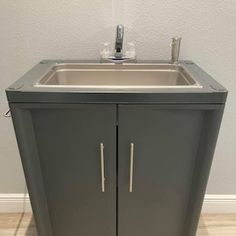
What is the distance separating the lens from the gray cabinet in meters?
0.88

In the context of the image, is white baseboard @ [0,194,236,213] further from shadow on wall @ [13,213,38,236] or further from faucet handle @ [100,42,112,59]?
faucet handle @ [100,42,112,59]

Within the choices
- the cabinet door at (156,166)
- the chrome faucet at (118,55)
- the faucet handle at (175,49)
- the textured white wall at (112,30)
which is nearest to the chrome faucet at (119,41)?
the chrome faucet at (118,55)

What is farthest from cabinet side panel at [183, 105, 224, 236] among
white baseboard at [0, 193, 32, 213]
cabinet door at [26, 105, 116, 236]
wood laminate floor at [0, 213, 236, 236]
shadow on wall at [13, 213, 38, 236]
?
white baseboard at [0, 193, 32, 213]

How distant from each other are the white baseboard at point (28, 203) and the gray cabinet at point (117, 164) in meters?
0.52

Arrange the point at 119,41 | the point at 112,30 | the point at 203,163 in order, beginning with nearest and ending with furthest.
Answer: the point at 203,163, the point at 119,41, the point at 112,30

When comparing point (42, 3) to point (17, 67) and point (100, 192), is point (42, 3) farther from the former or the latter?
point (100, 192)

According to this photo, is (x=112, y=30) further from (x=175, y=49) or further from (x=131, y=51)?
(x=175, y=49)

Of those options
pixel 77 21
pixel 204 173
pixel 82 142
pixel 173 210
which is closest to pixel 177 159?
pixel 204 173

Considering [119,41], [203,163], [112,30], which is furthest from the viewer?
[112,30]

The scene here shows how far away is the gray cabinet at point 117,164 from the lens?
2.88 ft

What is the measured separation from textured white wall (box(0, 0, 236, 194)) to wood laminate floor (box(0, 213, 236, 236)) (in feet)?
2.52

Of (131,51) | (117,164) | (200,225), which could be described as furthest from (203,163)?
(200,225)

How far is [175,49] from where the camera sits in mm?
1154

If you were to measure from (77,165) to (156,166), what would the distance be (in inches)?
11.6
